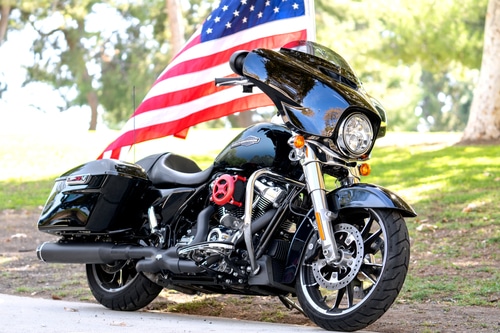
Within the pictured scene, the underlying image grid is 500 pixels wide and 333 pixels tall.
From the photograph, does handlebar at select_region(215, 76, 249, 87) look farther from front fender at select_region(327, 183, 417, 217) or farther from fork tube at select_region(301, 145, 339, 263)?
front fender at select_region(327, 183, 417, 217)

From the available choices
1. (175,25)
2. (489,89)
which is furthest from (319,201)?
(175,25)

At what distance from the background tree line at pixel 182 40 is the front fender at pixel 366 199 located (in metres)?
11.7

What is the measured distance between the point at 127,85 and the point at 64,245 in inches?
1177

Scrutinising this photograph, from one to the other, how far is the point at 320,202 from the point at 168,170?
1.76m

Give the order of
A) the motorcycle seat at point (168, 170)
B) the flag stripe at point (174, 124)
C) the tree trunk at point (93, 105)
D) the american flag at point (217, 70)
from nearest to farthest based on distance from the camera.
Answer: the motorcycle seat at point (168, 170) → the flag stripe at point (174, 124) → the american flag at point (217, 70) → the tree trunk at point (93, 105)

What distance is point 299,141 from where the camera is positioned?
5.42m

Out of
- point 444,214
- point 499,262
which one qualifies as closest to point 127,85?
point 444,214

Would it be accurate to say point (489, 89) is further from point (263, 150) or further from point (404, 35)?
point (263, 150)

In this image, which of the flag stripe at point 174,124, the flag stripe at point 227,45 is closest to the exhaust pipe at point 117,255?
the flag stripe at point 174,124

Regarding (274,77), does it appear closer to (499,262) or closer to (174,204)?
(174,204)

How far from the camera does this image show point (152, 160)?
23.0 feet

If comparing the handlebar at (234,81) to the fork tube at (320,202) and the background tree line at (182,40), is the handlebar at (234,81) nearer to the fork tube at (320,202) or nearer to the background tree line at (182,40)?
the fork tube at (320,202)

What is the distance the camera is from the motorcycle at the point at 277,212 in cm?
526

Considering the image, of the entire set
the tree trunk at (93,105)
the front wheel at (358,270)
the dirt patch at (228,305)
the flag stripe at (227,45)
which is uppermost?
the tree trunk at (93,105)
